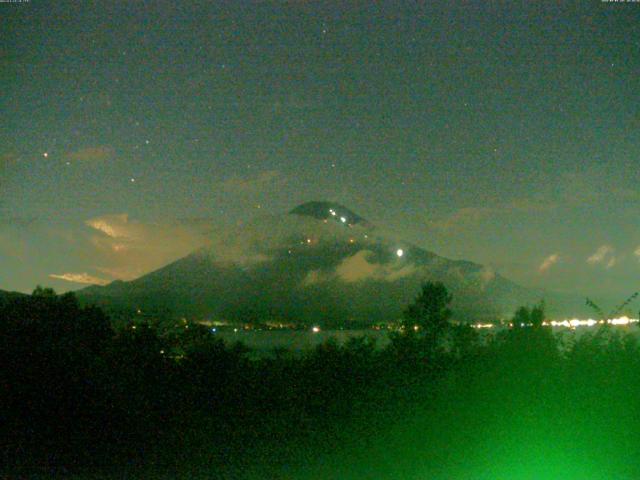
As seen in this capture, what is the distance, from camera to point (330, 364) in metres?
11.6

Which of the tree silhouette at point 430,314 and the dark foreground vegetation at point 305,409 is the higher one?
the tree silhouette at point 430,314

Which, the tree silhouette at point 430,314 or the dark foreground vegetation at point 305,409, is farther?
the tree silhouette at point 430,314

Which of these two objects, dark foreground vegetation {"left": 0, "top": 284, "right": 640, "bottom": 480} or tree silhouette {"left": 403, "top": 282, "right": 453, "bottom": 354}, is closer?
dark foreground vegetation {"left": 0, "top": 284, "right": 640, "bottom": 480}

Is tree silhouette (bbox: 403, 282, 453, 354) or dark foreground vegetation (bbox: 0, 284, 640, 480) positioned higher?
tree silhouette (bbox: 403, 282, 453, 354)

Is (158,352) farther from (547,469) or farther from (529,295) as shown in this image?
(529,295)

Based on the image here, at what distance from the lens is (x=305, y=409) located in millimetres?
10812

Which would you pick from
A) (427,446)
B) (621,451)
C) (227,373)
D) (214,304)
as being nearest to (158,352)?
(227,373)

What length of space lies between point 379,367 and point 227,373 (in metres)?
2.36

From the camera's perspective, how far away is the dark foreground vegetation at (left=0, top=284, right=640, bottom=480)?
9.25 meters

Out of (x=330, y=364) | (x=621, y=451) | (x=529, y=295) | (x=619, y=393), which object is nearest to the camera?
(x=621, y=451)

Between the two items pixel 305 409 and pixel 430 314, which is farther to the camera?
pixel 430 314

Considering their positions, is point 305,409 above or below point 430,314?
below

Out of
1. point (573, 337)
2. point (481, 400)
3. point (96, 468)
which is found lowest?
point (96, 468)

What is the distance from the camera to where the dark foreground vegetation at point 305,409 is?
9.25m
